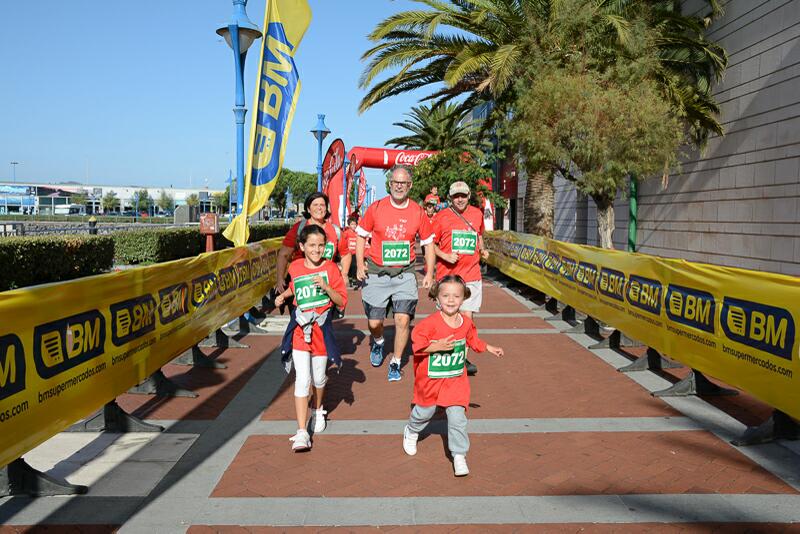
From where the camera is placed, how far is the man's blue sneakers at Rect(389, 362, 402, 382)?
21.5 feet

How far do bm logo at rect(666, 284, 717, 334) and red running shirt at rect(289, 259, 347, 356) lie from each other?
3.09 m

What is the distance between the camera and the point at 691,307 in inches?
222

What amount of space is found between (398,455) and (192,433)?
171 cm

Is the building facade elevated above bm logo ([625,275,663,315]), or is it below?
above

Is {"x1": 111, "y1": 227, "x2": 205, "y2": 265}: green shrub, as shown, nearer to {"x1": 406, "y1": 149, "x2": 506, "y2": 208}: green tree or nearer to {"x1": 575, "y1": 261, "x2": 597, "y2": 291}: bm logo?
{"x1": 406, "y1": 149, "x2": 506, "y2": 208}: green tree

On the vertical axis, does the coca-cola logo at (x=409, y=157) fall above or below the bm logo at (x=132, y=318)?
above

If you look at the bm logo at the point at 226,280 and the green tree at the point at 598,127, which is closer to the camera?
the bm logo at the point at 226,280

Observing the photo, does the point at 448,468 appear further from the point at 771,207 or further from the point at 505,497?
the point at 771,207

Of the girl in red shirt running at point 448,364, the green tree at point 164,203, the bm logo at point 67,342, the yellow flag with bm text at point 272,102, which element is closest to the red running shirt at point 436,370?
the girl in red shirt running at point 448,364

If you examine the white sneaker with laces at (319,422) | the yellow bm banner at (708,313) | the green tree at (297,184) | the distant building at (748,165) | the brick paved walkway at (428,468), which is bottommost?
the brick paved walkway at (428,468)

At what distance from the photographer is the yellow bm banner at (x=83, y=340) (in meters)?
3.39

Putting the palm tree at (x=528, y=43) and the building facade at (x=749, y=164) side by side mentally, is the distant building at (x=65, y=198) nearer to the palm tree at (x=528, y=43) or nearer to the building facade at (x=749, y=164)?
the palm tree at (x=528, y=43)

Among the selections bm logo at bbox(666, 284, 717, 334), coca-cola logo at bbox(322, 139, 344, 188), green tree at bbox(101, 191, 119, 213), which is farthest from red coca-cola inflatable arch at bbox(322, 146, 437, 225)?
green tree at bbox(101, 191, 119, 213)

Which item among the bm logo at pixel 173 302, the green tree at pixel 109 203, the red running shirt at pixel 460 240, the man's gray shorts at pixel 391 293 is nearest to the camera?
the bm logo at pixel 173 302
